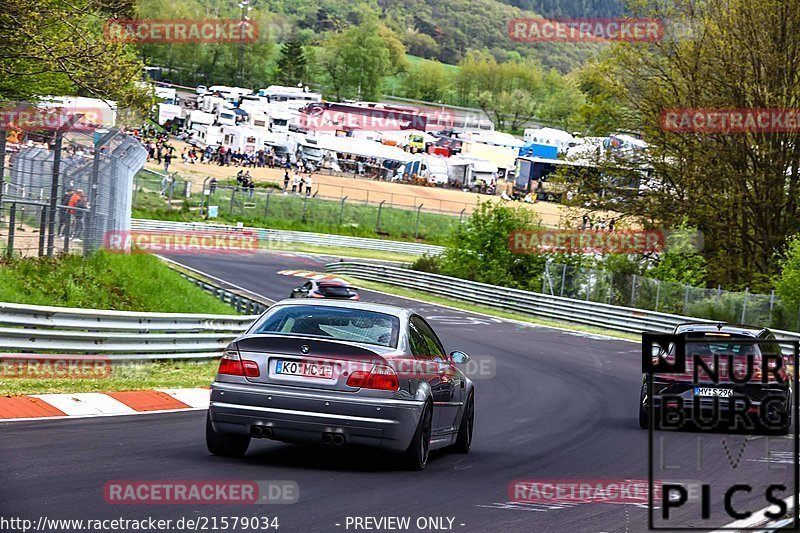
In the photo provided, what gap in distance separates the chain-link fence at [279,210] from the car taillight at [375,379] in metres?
43.6

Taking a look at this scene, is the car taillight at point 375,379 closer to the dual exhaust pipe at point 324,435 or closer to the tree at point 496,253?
the dual exhaust pipe at point 324,435

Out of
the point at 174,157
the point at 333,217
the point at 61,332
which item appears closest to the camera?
the point at 61,332

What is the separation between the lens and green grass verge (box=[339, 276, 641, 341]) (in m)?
36.6

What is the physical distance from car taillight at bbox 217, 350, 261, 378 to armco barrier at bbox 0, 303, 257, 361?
5.12 meters

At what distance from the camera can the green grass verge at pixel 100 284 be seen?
696 inches

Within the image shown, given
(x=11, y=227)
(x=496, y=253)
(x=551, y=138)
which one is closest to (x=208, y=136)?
(x=551, y=138)

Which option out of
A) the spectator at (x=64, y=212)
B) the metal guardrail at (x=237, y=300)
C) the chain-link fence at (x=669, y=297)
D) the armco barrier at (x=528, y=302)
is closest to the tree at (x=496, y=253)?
the armco barrier at (x=528, y=302)

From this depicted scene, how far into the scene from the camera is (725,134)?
42.4 metres

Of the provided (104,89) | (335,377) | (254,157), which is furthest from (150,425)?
(254,157)

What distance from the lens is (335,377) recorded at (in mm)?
9328

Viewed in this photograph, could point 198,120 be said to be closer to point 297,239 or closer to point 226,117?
point 226,117

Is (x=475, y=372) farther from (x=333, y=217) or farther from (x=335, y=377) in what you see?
(x=333, y=217)

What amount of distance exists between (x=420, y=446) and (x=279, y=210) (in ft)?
185

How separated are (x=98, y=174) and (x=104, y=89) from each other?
5.57ft
